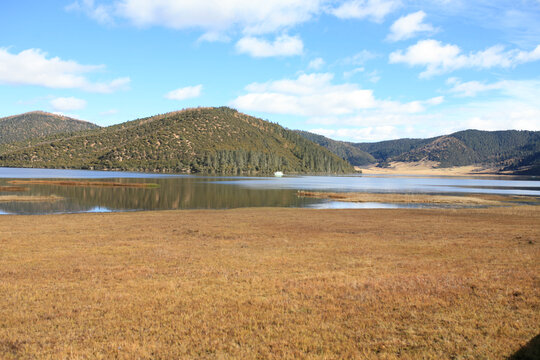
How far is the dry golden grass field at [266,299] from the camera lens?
29.8ft

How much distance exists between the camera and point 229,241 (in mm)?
23766

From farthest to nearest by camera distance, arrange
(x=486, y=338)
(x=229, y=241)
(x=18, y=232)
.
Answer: (x=18, y=232) → (x=229, y=241) → (x=486, y=338)

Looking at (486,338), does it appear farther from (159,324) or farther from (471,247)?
(471,247)

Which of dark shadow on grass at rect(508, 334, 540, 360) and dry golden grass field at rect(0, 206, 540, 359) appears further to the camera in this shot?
dry golden grass field at rect(0, 206, 540, 359)

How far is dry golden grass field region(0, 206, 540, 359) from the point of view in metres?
9.09

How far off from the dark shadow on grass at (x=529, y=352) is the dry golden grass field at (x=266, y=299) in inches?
2.0

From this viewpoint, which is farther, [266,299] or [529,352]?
[266,299]

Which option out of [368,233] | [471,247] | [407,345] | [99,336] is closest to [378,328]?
[407,345]

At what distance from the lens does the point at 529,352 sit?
8664mm

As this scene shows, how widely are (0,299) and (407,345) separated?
12.3 m

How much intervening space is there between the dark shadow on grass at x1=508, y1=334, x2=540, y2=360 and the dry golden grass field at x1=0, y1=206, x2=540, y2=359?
5 cm

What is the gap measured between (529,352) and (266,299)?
7.07 meters

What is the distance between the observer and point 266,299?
1230 centimetres

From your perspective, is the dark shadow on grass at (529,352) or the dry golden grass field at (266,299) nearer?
the dark shadow on grass at (529,352)
